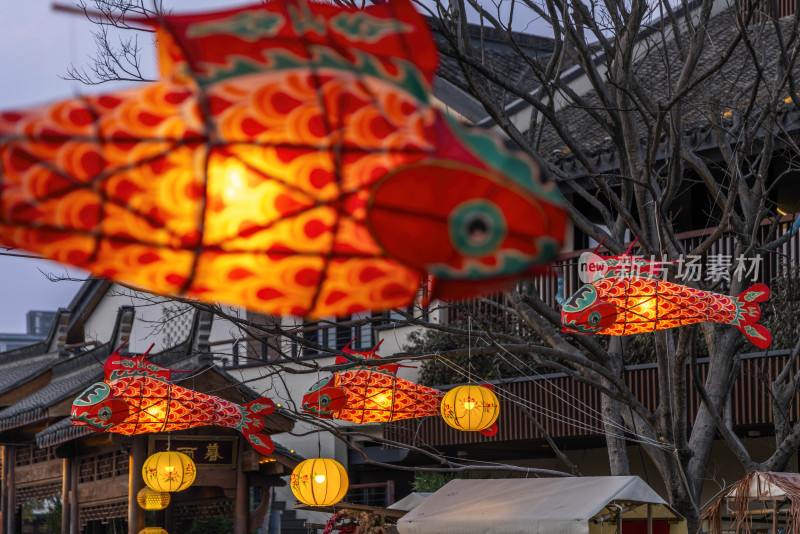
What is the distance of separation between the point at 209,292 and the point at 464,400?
29.9 ft

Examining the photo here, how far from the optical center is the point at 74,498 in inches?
680

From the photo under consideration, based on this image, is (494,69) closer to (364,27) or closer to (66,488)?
(66,488)

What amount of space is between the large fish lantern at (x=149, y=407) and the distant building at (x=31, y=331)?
1902 inches

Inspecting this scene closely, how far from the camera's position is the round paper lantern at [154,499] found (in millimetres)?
14453

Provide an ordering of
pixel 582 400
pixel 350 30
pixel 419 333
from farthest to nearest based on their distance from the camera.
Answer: pixel 419 333
pixel 582 400
pixel 350 30

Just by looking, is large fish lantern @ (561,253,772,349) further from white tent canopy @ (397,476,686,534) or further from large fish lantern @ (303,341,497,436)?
large fish lantern @ (303,341,497,436)

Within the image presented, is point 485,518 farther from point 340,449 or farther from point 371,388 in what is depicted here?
point 340,449

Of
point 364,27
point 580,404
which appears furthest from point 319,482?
point 364,27

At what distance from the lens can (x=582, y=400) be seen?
15.3 m

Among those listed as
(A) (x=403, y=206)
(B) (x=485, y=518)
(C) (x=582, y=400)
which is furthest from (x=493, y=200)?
(C) (x=582, y=400)

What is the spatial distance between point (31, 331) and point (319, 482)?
5128 cm

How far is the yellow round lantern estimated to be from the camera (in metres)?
13.2

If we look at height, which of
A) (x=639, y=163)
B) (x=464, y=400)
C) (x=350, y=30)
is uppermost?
(x=639, y=163)

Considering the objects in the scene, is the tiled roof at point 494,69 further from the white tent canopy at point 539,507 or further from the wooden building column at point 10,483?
the wooden building column at point 10,483
